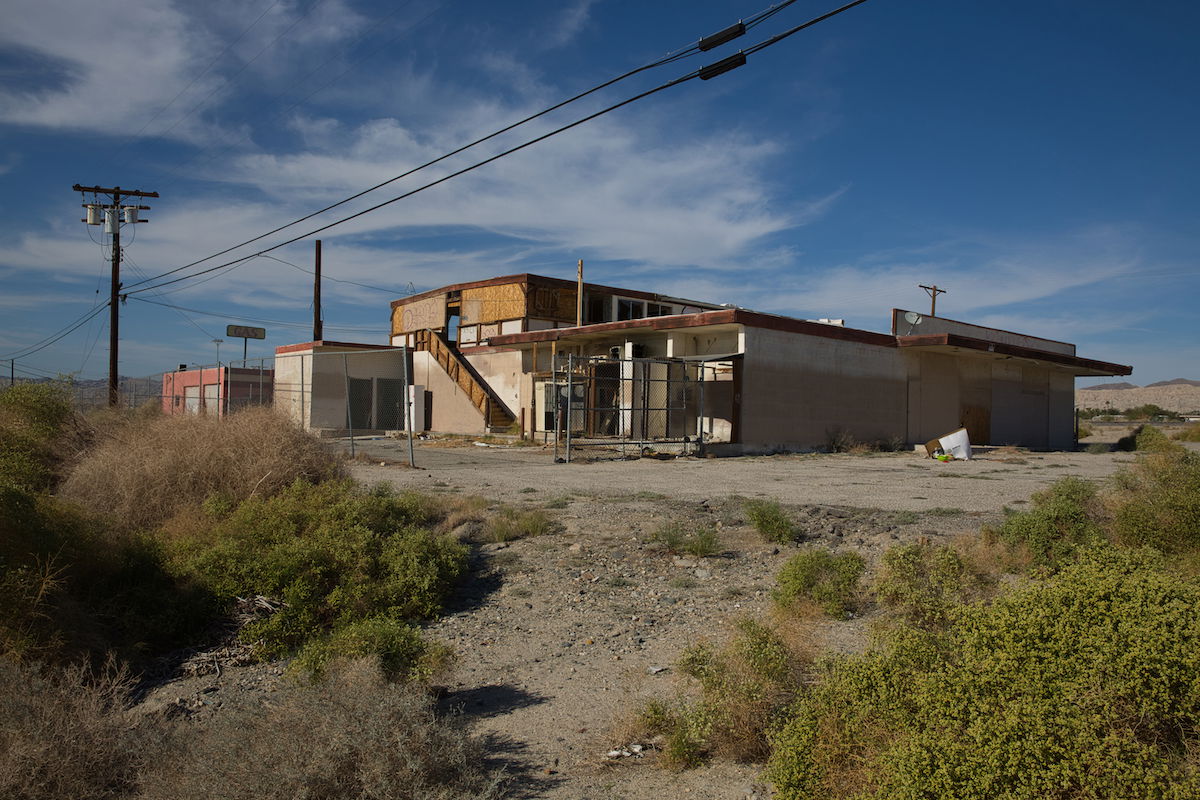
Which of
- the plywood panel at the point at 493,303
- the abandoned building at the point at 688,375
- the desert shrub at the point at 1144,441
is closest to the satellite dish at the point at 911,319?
the abandoned building at the point at 688,375

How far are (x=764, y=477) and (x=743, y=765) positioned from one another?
40.6 feet

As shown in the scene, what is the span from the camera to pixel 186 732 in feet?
14.9

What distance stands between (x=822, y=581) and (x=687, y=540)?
216 centimetres

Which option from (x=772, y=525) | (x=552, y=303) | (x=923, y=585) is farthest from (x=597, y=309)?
(x=923, y=585)

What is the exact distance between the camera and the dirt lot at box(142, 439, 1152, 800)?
4.52m

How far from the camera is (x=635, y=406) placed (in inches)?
957

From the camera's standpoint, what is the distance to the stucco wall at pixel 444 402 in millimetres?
30891

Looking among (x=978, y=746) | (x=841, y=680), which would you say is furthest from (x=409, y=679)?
(x=978, y=746)

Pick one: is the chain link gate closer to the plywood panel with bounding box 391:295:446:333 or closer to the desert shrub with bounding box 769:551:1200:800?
the plywood panel with bounding box 391:295:446:333

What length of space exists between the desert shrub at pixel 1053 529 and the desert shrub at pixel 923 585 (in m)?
1.21

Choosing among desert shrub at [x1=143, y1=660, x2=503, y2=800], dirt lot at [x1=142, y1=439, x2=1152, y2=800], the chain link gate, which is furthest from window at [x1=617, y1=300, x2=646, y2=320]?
desert shrub at [x1=143, y1=660, x2=503, y2=800]

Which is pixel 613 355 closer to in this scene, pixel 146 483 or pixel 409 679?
pixel 146 483

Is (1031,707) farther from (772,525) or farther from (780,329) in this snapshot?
(780,329)

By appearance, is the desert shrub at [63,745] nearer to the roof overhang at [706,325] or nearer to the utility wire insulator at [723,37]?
the utility wire insulator at [723,37]
